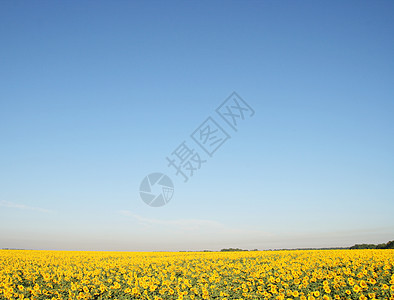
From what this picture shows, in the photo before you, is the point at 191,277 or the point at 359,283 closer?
the point at 359,283

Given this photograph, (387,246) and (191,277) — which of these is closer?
(191,277)

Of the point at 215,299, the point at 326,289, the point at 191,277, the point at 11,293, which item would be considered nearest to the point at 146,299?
the point at 215,299

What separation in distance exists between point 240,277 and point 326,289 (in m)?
5.09

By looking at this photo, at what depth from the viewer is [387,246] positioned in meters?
50.5

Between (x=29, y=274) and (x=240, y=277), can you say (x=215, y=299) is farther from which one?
(x=29, y=274)

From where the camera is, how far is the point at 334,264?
750 inches

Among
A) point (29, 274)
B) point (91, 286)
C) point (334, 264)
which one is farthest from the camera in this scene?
point (334, 264)

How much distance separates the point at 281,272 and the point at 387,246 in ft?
151

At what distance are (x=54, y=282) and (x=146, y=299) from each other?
606cm

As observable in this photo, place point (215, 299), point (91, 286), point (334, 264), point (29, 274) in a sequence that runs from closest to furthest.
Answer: point (215, 299) → point (91, 286) → point (29, 274) → point (334, 264)

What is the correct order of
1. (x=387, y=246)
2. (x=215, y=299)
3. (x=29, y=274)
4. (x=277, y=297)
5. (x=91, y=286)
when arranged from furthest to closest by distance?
(x=387, y=246), (x=29, y=274), (x=91, y=286), (x=215, y=299), (x=277, y=297)

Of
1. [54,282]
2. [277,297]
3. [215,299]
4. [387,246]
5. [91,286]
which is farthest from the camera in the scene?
[387,246]

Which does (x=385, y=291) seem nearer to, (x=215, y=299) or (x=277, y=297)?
(x=277, y=297)

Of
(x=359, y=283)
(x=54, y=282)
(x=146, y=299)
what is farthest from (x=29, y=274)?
(x=359, y=283)
